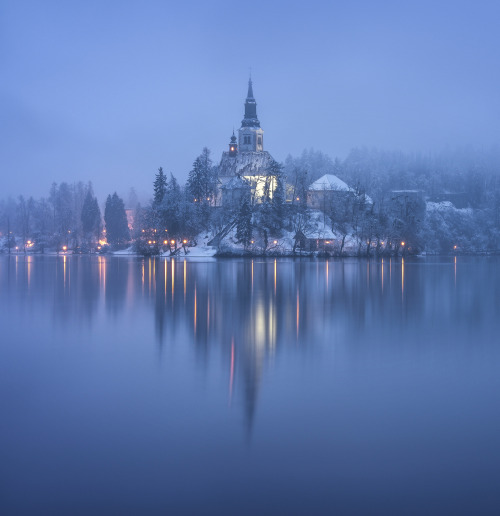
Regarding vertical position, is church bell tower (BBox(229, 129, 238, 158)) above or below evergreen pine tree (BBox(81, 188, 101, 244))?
above

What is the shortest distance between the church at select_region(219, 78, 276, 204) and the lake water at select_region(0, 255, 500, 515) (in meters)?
88.6

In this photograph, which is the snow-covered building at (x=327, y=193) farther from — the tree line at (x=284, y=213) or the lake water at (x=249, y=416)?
the lake water at (x=249, y=416)

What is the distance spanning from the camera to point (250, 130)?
391 feet

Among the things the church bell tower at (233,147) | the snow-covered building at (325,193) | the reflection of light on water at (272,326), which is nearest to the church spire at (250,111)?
the church bell tower at (233,147)

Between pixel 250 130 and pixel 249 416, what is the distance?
114m

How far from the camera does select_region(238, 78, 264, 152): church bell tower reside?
391 feet

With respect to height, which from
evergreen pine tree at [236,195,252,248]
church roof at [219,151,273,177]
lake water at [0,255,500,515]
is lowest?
lake water at [0,255,500,515]

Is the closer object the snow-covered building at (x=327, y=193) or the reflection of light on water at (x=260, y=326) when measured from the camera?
the reflection of light on water at (x=260, y=326)

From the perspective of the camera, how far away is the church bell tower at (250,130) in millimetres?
119250

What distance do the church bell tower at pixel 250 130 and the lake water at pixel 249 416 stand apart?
101310 mm

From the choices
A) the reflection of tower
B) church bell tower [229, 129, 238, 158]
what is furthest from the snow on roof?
the reflection of tower

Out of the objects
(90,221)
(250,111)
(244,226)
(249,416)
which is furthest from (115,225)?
(249,416)

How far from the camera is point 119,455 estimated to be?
8039mm

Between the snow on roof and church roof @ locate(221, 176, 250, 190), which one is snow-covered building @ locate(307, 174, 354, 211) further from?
church roof @ locate(221, 176, 250, 190)
